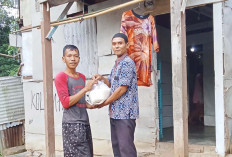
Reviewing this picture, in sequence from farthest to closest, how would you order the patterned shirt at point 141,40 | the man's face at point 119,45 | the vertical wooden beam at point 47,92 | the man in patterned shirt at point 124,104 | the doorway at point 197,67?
the doorway at point 197,67 < the patterned shirt at point 141,40 < the vertical wooden beam at point 47,92 < the man's face at point 119,45 < the man in patterned shirt at point 124,104

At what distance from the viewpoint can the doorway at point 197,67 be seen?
685cm

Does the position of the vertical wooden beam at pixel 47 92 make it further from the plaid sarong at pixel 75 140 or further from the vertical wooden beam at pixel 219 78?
the vertical wooden beam at pixel 219 78

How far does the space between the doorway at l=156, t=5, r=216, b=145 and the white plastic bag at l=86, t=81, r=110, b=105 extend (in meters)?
4.02

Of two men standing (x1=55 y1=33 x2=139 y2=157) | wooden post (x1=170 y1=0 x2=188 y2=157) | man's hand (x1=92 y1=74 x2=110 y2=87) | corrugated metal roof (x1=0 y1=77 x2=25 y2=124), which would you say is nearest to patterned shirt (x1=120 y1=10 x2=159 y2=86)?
man's hand (x1=92 y1=74 x2=110 y2=87)

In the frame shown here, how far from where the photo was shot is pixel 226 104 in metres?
3.60

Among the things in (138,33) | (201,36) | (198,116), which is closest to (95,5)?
(138,33)

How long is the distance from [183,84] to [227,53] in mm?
1621

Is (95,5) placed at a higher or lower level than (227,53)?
higher

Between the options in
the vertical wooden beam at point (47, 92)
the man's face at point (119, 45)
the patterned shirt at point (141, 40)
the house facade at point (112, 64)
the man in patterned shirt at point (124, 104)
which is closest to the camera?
the man in patterned shirt at point (124, 104)

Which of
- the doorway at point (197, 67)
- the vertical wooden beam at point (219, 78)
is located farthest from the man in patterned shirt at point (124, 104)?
the doorway at point (197, 67)

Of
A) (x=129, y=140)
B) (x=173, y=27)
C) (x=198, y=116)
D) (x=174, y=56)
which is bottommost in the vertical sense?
(x=198, y=116)

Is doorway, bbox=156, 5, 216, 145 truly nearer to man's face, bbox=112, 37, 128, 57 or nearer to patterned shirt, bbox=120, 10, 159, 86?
patterned shirt, bbox=120, 10, 159, 86

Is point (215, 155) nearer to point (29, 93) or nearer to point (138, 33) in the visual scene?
point (138, 33)

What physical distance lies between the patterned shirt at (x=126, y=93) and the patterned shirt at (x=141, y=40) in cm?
70
